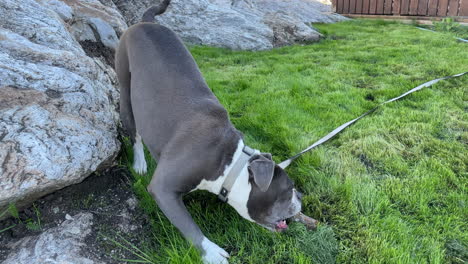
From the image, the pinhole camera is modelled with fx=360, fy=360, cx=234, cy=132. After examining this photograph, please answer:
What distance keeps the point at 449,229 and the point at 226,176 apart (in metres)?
1.61

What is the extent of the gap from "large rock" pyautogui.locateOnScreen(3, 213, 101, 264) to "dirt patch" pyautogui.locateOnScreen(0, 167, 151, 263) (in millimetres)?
45

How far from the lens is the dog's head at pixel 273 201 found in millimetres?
2424

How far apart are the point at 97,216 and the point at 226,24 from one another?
265 inches

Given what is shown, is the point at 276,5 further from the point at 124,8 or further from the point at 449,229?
the point at 449,229

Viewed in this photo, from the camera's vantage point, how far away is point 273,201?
97.0 inches

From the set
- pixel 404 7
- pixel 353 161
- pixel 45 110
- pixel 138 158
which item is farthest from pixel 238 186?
pixel 404 7

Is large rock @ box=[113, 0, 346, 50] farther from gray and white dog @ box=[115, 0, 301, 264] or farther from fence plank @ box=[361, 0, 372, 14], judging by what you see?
gray and white dog @ box=[115, 0, 301, 264]

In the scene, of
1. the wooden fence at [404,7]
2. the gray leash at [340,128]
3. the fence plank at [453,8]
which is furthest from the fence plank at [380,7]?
the gray leash at [340,128]

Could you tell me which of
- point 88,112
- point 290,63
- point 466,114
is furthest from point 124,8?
point 466,114

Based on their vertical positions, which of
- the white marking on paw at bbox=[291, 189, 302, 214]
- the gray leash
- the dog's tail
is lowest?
the gray leash

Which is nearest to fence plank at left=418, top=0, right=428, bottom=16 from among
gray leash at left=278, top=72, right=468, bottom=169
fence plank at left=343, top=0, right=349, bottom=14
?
fence plank at left=343, top=0, right=349, bottom=14

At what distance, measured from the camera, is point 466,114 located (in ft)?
13.8

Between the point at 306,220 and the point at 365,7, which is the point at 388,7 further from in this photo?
the point at 306,220

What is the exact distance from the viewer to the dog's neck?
95.5 inches
